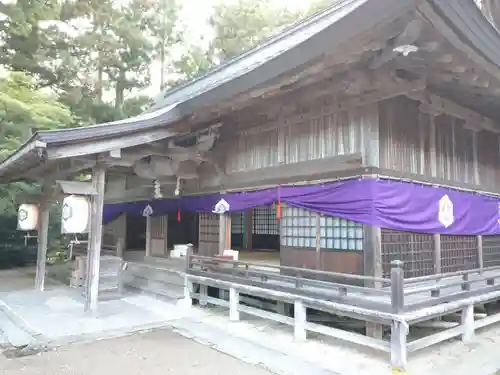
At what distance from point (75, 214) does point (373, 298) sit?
5.43 metres

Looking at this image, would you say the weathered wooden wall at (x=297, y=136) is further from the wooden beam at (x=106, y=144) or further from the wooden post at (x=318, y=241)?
the wooden beam at (x=106, y=144)

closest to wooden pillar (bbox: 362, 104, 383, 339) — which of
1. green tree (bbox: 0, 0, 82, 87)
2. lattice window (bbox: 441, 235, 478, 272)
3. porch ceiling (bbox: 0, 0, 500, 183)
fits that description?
porch ceiling (bbox: 0, 0, 500, 183)

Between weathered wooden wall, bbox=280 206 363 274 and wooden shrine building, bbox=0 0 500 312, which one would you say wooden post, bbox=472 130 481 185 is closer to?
wooden shrine building, bbox=0 0 500 312

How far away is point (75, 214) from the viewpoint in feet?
24.8

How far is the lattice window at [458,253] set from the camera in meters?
7.56

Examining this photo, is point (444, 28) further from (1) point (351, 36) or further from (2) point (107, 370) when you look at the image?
(2) point (107, 370)

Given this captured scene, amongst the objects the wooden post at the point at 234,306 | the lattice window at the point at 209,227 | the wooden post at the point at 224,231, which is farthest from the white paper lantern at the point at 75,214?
the wooden post at the point at 234,306

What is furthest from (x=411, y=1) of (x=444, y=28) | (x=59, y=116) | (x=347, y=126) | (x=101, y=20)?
(x=101, y=20)

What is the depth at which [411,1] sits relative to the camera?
3600mm

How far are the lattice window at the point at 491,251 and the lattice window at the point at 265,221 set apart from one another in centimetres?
628

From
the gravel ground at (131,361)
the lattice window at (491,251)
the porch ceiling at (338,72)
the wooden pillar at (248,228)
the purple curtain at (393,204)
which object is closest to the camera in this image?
the porch ceiling at (338,72)

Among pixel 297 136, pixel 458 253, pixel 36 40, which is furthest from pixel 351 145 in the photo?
pixel 36 40

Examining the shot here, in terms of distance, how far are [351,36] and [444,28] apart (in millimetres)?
926

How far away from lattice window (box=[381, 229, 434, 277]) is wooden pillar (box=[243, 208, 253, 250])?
758cm
